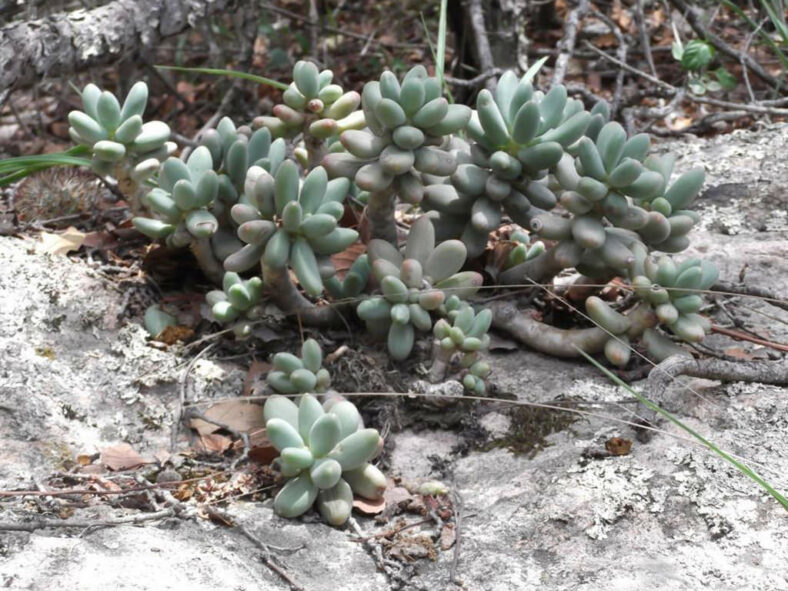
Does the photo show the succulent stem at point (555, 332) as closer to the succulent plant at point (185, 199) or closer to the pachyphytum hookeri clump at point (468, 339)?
the pachyphytum hookeri clump at point (468, 339)

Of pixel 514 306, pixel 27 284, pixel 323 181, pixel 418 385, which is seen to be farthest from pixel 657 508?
pixel 27 284

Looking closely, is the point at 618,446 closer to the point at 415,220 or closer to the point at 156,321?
the point at 415,220

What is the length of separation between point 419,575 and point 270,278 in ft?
2.68

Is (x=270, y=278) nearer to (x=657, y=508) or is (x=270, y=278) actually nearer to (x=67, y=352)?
(x=67, y=352)

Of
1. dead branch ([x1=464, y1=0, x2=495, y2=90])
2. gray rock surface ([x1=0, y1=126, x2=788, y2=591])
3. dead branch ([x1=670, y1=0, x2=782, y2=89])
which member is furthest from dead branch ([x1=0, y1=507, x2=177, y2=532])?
dead branch ([x1=670, y1=0, x2=782, y2=89])

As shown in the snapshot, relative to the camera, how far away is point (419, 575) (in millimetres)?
1597

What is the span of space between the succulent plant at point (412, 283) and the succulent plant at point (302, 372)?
170mm

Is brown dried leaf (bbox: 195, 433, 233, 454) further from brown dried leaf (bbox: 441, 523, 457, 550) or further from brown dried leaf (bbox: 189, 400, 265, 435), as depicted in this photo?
brown dried leaf (bbox: 441, 523, 457, 550)

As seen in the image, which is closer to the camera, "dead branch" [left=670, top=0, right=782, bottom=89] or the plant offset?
the plant offset

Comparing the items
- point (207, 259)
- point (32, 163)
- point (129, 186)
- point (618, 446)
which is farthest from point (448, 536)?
point (32, 163)

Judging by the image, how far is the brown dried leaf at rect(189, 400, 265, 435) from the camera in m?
2.02

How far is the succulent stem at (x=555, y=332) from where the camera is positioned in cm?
204

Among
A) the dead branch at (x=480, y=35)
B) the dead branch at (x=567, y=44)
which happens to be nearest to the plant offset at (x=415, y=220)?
the dead branch at (x=567, y=44)

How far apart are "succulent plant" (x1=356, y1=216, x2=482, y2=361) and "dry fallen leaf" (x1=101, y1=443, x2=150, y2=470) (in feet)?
1.97
